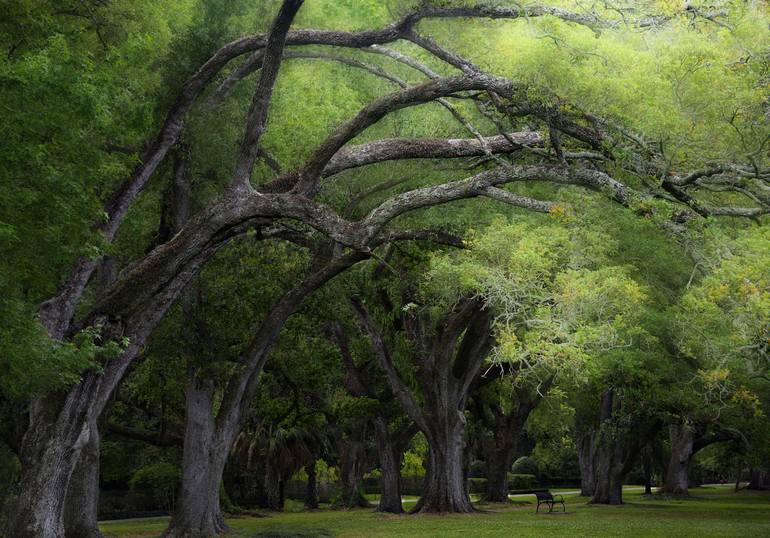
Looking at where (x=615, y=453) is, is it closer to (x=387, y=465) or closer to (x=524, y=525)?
(x=387, y=465)

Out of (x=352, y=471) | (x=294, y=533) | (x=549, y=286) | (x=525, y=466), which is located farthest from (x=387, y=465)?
(x=525, y=466)

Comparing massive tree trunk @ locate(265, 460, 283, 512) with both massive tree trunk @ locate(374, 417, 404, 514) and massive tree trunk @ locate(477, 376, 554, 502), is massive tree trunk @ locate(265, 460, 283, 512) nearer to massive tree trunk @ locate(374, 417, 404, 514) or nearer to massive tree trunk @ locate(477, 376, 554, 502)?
massive tree trunk @ locate(374, 417, 404, 514)

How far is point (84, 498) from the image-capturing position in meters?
20.8

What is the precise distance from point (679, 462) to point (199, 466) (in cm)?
3304

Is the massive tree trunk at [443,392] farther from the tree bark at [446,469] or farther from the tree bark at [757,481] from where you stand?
the tree bark at [757,481]

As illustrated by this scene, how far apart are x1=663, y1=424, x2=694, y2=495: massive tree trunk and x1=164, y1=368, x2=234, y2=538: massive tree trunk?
3039 centimetres

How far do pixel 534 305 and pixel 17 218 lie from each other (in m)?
10.4

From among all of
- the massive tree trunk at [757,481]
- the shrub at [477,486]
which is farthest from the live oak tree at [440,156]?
the massive tree trunk at [757,481]

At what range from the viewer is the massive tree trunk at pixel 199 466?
2269 cm

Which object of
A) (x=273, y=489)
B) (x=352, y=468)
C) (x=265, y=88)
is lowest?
(x=273, y=489)

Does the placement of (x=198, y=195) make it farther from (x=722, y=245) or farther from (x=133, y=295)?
(x=722, y=245)

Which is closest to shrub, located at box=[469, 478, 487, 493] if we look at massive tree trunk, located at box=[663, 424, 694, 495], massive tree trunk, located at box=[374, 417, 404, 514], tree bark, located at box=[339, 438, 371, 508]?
massive tree trunk, located at box=[663, 424, 694, 495]

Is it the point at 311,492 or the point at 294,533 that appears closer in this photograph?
the point at 294,533

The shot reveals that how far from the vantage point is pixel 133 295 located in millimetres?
16484
